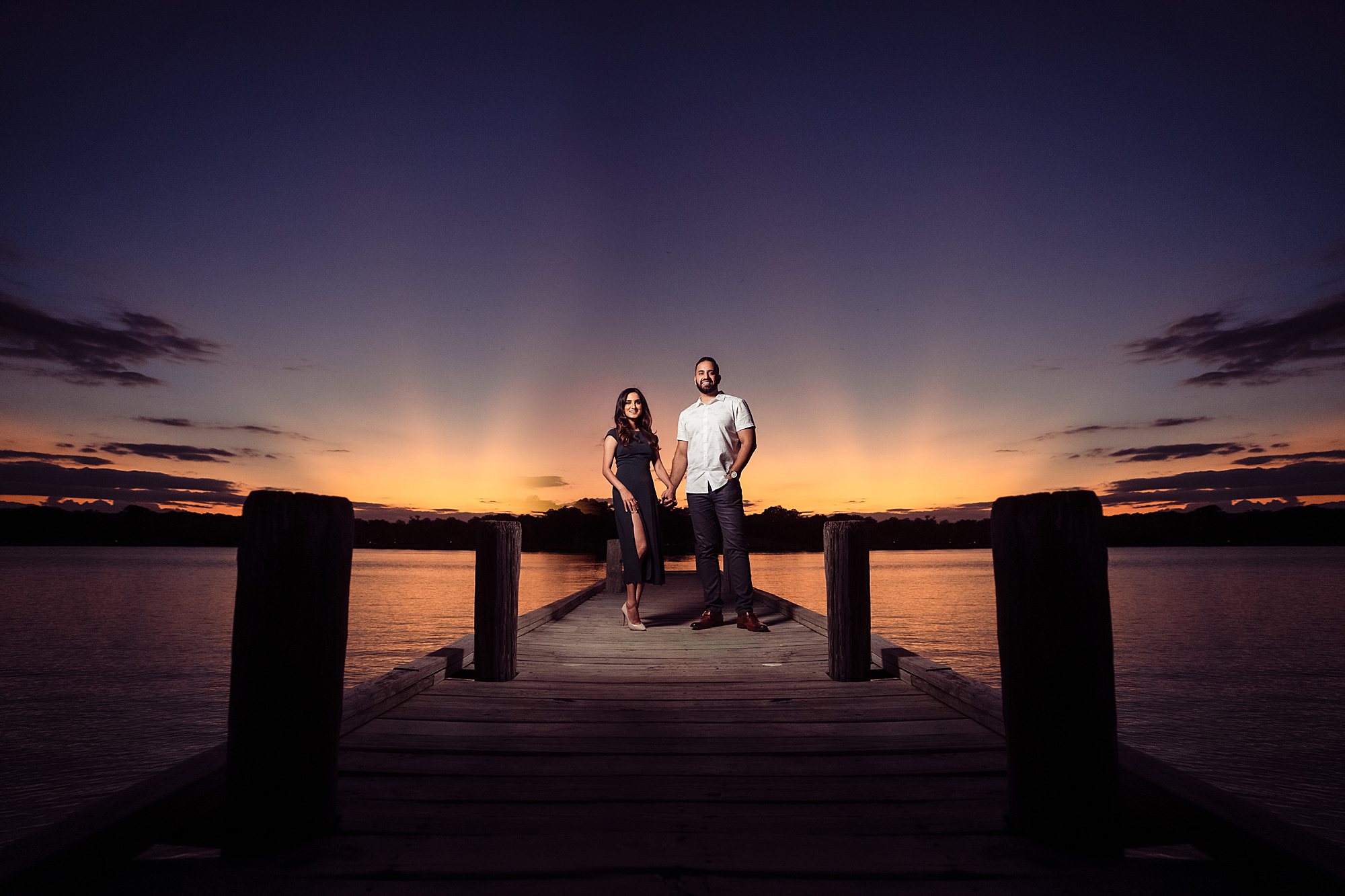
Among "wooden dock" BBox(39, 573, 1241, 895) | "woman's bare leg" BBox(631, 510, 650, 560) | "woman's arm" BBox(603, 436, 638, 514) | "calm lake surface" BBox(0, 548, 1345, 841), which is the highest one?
"woman's arm" BBox(603, 436, 638, 514)

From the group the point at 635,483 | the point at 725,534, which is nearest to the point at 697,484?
the point at 725,534

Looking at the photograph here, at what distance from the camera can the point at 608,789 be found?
254 cm

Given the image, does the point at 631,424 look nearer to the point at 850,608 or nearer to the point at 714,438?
the point at 714,438

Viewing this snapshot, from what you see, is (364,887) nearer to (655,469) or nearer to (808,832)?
(808,832)

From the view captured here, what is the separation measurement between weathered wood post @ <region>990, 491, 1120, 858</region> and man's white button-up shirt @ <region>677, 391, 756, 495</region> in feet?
12.6

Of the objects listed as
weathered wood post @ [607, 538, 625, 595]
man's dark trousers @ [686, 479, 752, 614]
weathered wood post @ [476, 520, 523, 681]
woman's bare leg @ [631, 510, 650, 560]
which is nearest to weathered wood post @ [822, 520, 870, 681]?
Result: man's dark trousers @ [686, 479, 752, 614]

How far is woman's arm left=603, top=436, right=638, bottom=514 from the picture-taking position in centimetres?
647

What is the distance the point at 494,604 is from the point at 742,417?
268 cm

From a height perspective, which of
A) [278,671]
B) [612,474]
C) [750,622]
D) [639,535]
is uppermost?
[612,474]

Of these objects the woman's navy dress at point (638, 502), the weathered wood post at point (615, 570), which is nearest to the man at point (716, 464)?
the woman's navy dress at point (638, 502)

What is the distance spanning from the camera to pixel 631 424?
6.51 m

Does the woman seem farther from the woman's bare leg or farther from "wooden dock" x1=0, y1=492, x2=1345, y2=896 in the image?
"wooden dock" x1=0, y1=492, x2=1345, y2=896

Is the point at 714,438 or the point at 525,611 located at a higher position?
the point at 714,438

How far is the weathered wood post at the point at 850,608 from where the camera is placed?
434 cm
